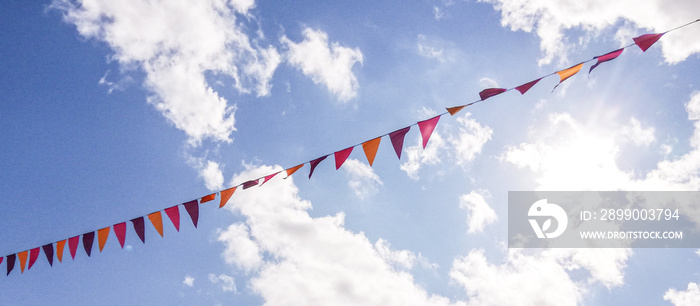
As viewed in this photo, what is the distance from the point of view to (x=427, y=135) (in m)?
6.39

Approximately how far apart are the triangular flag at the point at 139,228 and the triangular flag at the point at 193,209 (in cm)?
104

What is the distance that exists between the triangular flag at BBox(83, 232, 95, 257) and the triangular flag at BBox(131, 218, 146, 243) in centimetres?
103

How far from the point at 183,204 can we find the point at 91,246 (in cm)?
231

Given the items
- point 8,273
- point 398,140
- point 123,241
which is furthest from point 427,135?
point 8,273

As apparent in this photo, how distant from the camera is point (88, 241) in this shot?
818 centimetres

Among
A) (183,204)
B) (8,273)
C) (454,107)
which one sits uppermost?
(454,107)

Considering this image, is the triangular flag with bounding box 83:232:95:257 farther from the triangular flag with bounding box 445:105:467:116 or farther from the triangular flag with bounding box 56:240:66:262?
the triangular flag with bounding box 445:105:467:116

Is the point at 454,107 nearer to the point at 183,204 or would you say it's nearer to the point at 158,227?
the point at 183,204

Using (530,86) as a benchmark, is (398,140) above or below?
below

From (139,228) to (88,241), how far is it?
1.29m

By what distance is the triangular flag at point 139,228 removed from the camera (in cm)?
784

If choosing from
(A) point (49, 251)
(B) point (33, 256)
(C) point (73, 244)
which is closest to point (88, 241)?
(C) point (73, 244)

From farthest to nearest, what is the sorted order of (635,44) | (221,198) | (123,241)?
(123,241) → (221,198) → (635,44)

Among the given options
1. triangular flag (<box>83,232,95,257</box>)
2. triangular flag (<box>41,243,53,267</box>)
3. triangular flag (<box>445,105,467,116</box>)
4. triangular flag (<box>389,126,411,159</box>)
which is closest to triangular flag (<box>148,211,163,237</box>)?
triangular flag (<box>83,232,95,257</box>)
